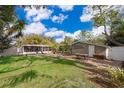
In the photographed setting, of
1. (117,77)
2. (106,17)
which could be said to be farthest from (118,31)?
(117,77)

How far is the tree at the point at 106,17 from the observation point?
6723mm

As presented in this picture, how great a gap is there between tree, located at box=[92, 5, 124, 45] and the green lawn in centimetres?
127

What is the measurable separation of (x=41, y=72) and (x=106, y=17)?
305 centimetres

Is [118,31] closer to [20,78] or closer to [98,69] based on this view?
[98,69]

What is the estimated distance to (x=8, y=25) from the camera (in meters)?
5.91

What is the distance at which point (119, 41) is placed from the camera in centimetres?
737

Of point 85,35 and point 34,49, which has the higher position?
point 85,35

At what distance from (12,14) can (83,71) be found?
238 cm

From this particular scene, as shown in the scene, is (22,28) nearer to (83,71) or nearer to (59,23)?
(59,23)

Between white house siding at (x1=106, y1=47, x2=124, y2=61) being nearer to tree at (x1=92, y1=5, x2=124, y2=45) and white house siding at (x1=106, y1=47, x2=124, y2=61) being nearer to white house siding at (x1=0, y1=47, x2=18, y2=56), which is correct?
tree at (x1=92, y1=5, x2=124, y2=45)

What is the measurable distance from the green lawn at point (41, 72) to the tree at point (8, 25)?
41 centimetres

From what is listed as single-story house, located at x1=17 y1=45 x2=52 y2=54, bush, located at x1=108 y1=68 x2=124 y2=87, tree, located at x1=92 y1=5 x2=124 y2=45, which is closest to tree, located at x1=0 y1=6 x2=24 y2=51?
single-story house, located at x1=17 y1=45 x2=52 y2=54
